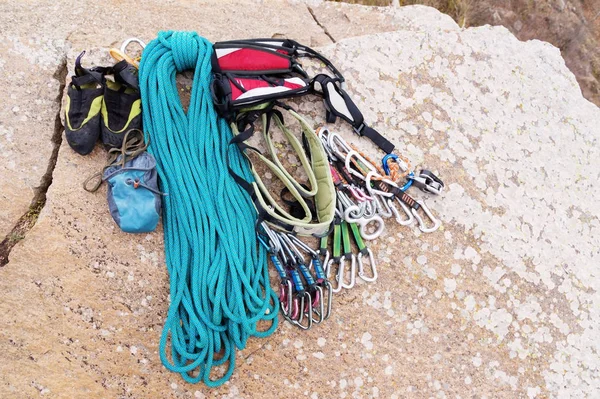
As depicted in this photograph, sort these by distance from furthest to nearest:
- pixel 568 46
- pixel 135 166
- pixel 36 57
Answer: pixel 568 46, pixel 36 57, pixel 135 166

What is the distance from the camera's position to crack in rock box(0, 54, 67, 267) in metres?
2.76

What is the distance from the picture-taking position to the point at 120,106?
9.38 feet

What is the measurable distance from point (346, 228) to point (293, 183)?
0.48 metres

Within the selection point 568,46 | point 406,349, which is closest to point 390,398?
point 406,349

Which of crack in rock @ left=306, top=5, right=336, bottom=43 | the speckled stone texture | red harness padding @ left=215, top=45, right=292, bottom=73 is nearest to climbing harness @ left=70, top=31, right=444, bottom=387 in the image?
red harness padding @ left=215, top=45, right=292, bottom=73

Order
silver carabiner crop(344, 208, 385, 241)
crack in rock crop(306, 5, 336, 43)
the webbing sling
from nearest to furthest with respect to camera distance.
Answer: the webbing sling
silver carabiner crop(344, 208, 385, 241)
crack in rock crop(306, 5, 336, 43)

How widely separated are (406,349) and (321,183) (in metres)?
1.25

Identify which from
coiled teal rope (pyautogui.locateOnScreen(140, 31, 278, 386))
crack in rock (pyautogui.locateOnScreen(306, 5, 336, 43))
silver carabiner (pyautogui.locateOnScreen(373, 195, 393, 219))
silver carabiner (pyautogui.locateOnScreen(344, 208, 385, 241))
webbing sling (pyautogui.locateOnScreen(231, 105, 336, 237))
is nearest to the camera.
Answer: coiled teal rope (pyautogui.locateOnScreen(140, 31, 278, 386))

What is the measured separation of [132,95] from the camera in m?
2.91

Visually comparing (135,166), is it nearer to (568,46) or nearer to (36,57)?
(36,57)

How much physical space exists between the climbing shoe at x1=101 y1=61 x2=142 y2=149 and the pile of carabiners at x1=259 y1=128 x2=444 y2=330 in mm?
1068

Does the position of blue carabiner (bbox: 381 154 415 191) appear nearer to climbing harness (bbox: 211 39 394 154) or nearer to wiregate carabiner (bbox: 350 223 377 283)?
climbing harness (bbox: 211 39 394 154)

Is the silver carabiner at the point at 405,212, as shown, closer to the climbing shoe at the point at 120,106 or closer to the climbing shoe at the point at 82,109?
the climbing shoe at the point at 120,106

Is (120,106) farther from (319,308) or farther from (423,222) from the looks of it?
(423,222)
